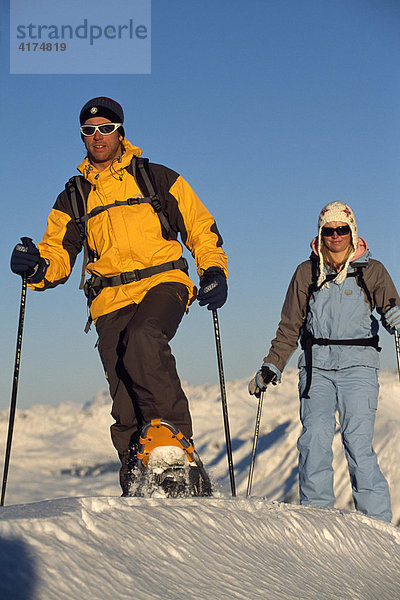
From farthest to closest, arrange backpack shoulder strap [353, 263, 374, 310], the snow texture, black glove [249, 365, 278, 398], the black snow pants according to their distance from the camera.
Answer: black glove [249, 365, 278, 398]
backpack shoulder strap [353, 263, 374, 310]
the black snow pants
the snow texture

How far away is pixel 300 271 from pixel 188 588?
441cm

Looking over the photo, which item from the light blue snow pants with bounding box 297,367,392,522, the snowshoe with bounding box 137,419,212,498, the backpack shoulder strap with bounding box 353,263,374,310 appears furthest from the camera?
the backpack shoulder strap with bounding box 353,263,374,310

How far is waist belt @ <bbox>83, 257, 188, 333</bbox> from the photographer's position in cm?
569

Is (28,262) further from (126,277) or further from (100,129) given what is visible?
(100,129)

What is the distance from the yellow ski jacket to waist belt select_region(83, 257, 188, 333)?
31 mm

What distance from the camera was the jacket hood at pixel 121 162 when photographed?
5.89m

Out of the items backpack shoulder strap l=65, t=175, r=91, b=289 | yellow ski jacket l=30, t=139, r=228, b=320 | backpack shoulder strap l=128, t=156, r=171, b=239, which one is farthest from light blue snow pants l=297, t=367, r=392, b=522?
backpack shoulder strap l=65, t=175, r=91, b=289

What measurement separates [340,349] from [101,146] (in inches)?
103

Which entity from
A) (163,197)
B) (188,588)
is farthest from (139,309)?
(188,588)

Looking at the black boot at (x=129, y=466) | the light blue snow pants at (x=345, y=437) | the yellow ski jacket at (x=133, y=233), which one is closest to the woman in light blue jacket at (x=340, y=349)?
the light blue snow pants at (x=345, y=437)

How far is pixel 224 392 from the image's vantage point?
627 centimetres

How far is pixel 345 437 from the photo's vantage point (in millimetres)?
6223

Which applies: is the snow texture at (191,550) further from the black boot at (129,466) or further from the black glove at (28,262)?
the black glove at (28,262)

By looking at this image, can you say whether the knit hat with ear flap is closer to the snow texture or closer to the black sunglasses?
the black sunglasses
